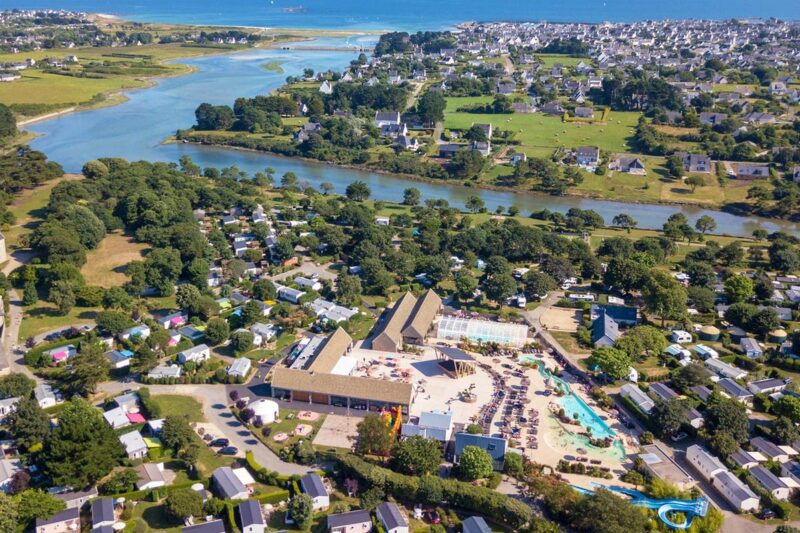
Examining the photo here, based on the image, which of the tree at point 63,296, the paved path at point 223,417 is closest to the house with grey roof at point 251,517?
the paved path at point 223,417

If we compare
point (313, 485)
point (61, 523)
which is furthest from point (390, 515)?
point (61, 523)

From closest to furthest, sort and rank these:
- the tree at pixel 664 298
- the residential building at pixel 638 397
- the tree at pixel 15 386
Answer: the tree at pixel 15 386
the residential building at pixel 638 397
the tree at pixel 664 298

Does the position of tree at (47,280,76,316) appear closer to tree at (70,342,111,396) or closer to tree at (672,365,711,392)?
tree at (70,342,111,396)

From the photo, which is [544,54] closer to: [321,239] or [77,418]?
[321,239]

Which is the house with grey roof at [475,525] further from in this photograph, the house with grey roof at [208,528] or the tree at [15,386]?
the tree at [15,386]

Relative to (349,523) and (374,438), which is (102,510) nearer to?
(349,523)

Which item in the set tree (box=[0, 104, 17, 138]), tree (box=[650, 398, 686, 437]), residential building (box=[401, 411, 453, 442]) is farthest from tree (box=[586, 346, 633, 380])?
tree (box=[0, 104, 17, 138])
